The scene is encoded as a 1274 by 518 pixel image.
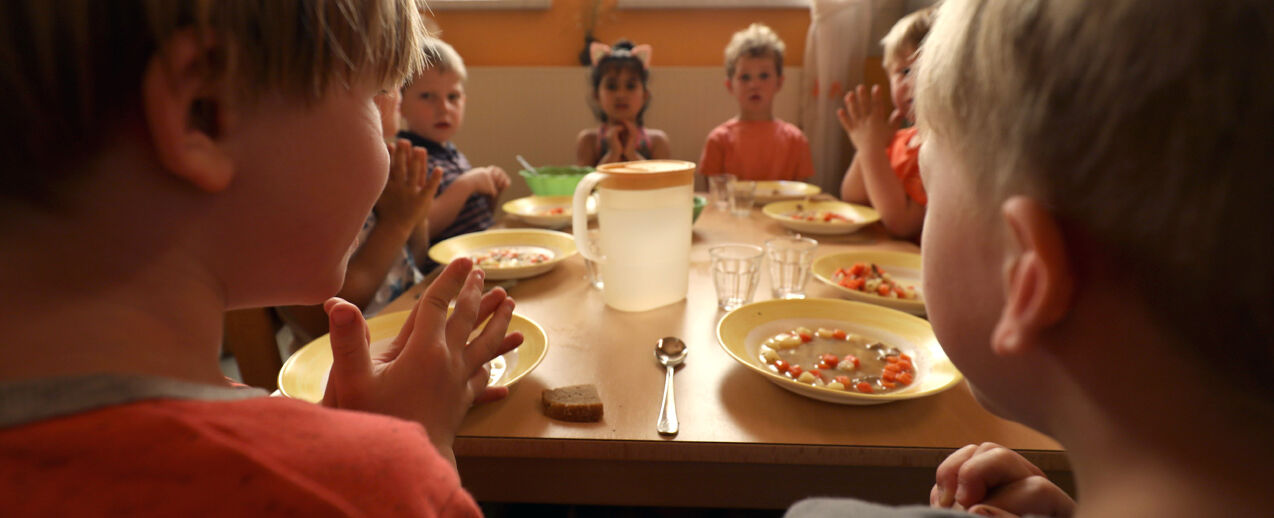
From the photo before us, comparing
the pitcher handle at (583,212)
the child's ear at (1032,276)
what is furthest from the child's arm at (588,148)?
the child's ear at (1032,276)

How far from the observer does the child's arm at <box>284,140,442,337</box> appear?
4.49 ft

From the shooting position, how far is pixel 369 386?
23.5 inches

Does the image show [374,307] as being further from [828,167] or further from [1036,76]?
[828,167]

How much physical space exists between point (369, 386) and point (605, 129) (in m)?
2.31

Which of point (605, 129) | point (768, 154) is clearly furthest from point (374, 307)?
point (768, 154)

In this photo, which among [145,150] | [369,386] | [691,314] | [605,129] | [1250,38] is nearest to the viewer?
[1250,38]

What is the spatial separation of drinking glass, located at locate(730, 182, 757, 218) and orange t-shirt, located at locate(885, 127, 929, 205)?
1.24 feet

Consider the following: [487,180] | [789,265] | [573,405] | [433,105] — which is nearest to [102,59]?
[573,405]

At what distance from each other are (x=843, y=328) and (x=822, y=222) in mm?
693

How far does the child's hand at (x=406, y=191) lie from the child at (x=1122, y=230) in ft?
3.83

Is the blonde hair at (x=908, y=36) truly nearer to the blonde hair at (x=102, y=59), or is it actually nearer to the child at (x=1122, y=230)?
the child at (x=1122, y=230)

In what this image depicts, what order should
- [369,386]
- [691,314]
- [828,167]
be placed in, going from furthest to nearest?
[828,167]
[691,314]
[369,386]

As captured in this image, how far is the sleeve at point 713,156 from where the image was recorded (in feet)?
9.32

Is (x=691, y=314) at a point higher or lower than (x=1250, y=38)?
lower
